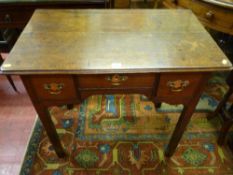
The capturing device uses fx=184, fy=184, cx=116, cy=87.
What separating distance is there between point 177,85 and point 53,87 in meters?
0.55

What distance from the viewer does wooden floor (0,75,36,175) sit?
1.26 meters

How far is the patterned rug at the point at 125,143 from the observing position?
1234 millimetres

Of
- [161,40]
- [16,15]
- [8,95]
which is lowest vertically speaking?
[8,95]

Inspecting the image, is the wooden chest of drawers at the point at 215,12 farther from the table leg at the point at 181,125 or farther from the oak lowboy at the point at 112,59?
the table leg at the point at 181,125

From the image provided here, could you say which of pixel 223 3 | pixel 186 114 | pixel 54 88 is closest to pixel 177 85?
pixel 186 114

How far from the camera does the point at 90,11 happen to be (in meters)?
1.07

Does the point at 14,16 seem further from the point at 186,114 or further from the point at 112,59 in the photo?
the point at 186,114

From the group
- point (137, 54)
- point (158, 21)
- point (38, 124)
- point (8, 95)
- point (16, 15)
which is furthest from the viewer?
point (8, 95)

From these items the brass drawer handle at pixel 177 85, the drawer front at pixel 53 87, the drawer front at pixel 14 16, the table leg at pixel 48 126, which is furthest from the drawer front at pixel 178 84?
the drawer front at pixel 14 16

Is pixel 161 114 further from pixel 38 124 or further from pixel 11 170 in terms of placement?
pixel 11 170

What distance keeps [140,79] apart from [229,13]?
31.1 inches

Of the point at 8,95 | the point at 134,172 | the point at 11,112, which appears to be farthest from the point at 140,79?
the point at 8,95

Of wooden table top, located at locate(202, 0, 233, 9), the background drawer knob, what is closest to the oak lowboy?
wooden table top, located at locate(202, 0, 233, 9)

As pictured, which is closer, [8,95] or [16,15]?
[16,15]
